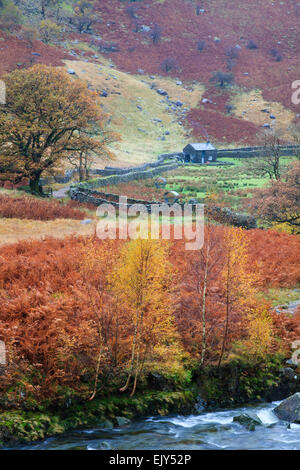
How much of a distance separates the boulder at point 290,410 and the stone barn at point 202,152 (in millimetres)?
60639

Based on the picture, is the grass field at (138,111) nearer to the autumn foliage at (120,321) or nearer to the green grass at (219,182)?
the green grass at (219,182)

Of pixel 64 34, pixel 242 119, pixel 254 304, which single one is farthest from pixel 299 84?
pixel 254 304

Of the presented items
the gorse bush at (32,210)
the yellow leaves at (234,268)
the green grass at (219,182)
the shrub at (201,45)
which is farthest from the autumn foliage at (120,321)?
the shrub at (201,45)

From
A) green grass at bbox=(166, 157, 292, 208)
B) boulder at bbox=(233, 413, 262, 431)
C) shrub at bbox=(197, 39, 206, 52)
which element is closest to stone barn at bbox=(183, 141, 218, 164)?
green grass at bbox=(166, 157, 292, 208)

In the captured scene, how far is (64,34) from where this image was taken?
95.4 metres

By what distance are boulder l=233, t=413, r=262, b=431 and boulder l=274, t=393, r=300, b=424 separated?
69 cm

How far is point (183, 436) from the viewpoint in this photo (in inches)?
348

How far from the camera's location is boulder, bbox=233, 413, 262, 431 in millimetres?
9281

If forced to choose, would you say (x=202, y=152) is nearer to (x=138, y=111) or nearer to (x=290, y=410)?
(x=138, y=111)

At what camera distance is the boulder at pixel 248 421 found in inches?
365

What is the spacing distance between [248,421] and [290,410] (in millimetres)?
1127

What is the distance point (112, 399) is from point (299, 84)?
8673cm

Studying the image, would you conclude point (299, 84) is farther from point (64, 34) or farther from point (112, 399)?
point (112, 399)

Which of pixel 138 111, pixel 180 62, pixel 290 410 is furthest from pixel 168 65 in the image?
pixel 290 410
